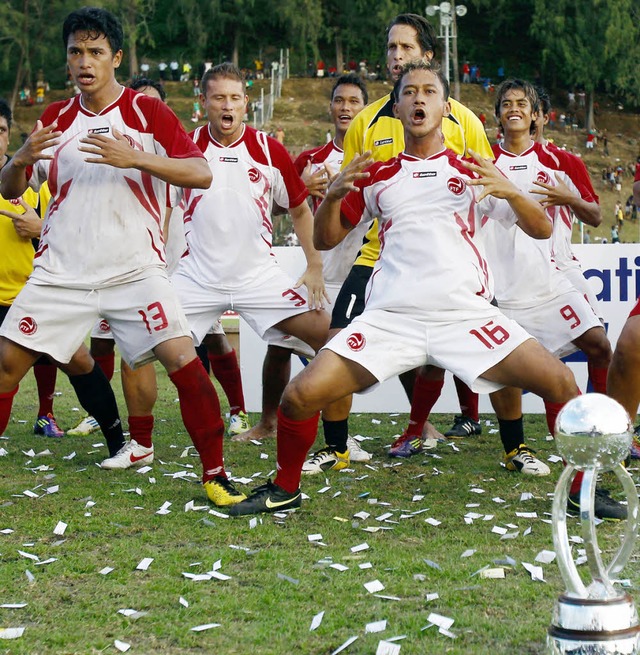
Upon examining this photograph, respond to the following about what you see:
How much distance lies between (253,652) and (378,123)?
4239 millimetres

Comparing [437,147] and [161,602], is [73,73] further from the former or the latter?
[161,602]

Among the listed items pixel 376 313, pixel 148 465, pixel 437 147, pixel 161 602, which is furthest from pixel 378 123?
pixel 161 602

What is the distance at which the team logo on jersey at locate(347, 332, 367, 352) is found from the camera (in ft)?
18.9

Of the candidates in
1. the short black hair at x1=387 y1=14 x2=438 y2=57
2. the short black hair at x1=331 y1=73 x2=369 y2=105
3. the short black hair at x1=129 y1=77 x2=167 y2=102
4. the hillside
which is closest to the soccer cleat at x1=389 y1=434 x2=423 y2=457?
the short black hair at x1=387 y1=14 x2=438 y2=57

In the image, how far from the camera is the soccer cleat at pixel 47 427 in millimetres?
8984

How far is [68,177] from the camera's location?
634 centimetres

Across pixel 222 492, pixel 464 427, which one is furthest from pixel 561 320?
pixel 222 492

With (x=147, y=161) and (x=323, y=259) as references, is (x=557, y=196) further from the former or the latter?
(x=147, y=161)

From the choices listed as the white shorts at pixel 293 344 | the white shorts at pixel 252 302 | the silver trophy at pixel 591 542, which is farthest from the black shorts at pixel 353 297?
the silver trophy at pixel 591 542

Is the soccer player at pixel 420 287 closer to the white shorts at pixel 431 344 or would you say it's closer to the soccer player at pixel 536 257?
the white shorts at pixel 431 344

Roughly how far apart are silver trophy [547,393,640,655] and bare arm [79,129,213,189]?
3.14 meters

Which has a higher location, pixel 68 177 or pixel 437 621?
pixel 68 177

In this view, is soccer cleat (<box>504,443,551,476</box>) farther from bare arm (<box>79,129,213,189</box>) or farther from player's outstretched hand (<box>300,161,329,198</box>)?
bare arm (<box>79,129,213,189</box>)

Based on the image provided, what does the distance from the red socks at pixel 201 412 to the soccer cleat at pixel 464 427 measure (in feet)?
9.49
